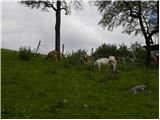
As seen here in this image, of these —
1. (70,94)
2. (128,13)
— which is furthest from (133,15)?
(70,94)

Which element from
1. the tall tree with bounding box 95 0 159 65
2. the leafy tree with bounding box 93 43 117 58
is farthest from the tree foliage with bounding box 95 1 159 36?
the leafy tree with bounding box 93 43 117 58

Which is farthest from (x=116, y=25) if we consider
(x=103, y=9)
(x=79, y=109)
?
(x=79, y=109)

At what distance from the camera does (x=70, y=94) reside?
22.2 m

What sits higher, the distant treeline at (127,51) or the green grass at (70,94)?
the distant treeline at (127,51)

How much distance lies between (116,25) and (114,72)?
66.3 feet

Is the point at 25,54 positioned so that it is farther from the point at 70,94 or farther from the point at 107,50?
the point at 107,50

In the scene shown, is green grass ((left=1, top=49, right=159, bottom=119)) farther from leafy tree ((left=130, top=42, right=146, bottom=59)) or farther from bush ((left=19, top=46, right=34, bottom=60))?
leafy tree ((left=130, top=42, right=146, bottom=59))

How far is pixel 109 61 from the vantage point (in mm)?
34625

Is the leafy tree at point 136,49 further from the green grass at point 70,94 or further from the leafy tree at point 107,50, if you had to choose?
the green grass at point 70,94

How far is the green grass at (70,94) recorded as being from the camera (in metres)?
17.6

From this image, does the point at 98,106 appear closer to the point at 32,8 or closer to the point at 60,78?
the point at 60,78

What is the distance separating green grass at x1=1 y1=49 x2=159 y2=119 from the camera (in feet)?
57.8

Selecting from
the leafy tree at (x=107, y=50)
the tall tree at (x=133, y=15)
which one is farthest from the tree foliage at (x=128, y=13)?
the leafy tree at (x=107, y=50)

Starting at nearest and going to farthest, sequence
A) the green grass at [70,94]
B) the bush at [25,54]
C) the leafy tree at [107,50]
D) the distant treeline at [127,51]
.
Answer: the green grass at [70,94] → the bush at [25,54] → the distant treeline at [127,51] → the leafy tree at [107,50]
